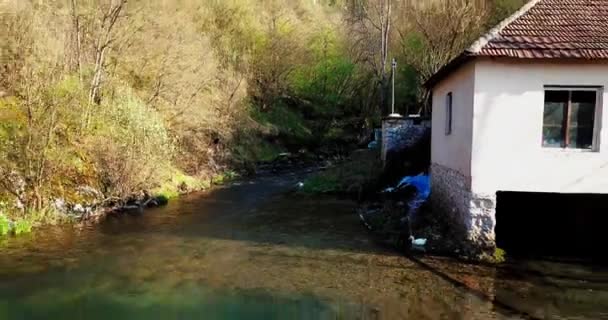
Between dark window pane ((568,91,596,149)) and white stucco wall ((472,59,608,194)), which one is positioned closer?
white stucco wall ((472,59,608,194))

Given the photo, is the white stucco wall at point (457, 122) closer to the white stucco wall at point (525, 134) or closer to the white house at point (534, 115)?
the white house at point (534, 115)

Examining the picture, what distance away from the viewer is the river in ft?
25.3

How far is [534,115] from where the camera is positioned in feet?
32.4

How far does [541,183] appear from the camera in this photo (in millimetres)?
9898

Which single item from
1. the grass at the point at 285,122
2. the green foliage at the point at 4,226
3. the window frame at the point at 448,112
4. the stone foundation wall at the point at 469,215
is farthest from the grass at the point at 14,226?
the grass at the point at 285,122

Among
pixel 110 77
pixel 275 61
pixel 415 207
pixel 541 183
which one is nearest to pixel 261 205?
pixel 415 207

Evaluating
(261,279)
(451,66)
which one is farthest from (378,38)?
(261,279)

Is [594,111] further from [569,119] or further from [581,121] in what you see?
[569,119]

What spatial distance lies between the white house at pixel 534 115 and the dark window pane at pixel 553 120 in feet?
0.06

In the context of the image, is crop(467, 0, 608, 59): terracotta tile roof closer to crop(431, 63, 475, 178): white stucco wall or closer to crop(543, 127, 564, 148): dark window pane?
crop(431, 63, 475, 178): white stucco wall

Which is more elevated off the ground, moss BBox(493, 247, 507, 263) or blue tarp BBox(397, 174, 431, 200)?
blue tarp BBox(397, 174, 431, 200)

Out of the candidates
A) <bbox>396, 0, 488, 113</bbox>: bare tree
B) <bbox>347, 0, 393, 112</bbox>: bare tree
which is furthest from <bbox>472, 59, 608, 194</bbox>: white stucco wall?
<bbox>347, 0, 393, 112</bbox>: bare tree

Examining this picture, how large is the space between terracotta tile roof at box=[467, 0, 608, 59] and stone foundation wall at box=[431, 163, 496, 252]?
2787 mm

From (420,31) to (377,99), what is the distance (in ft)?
29.3
